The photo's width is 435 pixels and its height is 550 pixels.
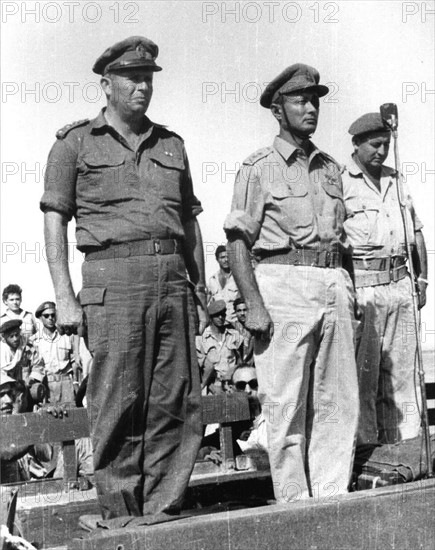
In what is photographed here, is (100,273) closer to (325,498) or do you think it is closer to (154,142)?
(154,142)

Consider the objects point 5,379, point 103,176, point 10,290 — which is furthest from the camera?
point 10,290

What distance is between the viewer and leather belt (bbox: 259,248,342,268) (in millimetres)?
5039

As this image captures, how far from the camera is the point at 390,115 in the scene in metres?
5.72

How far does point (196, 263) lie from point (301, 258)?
25.0 inches

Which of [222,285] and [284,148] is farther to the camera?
[222,285]

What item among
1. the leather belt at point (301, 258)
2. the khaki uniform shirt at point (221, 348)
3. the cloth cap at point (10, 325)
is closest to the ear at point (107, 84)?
the leather belt at point (301, 258)

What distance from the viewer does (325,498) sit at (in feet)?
14.8

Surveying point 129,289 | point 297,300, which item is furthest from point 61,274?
point 297,300

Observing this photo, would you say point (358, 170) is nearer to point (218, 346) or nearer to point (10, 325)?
point (218, 346)

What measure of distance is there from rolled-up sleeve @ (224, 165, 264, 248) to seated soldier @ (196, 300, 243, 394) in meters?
3.23

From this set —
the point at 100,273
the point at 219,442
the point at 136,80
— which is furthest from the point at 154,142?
the point at 219,442

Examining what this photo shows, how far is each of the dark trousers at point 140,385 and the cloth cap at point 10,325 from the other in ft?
15.8

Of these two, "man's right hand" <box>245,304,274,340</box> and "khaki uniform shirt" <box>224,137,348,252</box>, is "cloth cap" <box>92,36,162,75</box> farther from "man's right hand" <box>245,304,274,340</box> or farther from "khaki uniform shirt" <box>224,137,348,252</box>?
"man's right hand" <box>245,304,274,340</box>

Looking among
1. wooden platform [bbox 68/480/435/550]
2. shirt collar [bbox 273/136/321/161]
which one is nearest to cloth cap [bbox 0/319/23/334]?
shirt collar [bbox 273/136/321/161]
